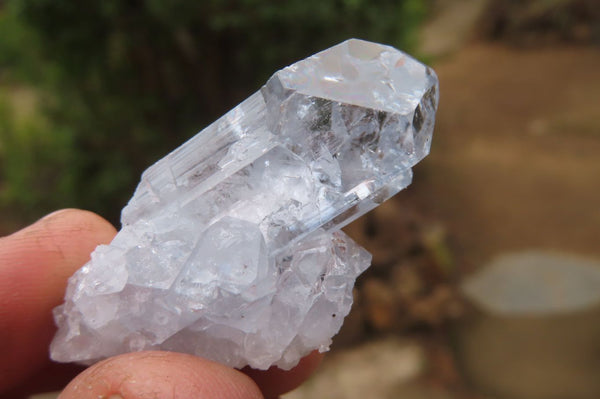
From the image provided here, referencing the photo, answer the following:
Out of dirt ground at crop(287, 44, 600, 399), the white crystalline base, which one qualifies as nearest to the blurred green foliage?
dirt ground at crop(287, 44, 600, 399)

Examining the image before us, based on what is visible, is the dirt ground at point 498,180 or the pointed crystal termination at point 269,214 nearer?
the pointed crystal termination at point 269,214

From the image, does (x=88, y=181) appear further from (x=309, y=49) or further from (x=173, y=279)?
(x=173, y=279)

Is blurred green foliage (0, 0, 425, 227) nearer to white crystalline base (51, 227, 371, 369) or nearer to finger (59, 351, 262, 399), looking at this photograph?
white crystalline base (51, 227, 371, 369)

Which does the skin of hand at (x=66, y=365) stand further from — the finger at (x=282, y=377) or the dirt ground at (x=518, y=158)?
the dirt ground at (x=518, y=158)

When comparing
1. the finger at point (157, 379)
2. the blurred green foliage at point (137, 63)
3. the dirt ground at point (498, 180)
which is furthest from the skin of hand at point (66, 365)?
the blurred green foliage at point (137, 63)

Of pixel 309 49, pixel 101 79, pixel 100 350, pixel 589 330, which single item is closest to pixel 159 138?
pixel 101 79

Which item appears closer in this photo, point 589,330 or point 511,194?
point 589,330

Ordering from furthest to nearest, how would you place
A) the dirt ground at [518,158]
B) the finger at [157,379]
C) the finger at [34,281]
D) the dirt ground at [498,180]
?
the dirt ground at [518,158], the dirt ground at [498,180], the finger at [34,281], the finger at [157,379]
